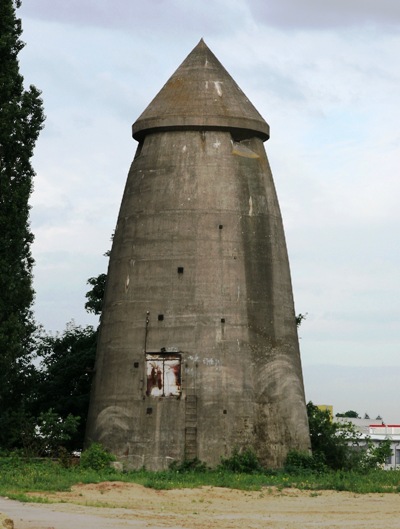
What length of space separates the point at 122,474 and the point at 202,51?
14.2 metres

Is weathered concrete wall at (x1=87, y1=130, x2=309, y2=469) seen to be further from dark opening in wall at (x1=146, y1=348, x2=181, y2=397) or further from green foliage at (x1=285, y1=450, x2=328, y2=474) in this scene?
green foliage at (x1=285, y1=450, x2=328, y2=474)

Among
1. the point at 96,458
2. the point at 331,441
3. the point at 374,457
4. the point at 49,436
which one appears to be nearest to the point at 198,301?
the point at 96,458

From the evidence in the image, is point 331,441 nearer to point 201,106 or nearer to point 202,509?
point 201,106

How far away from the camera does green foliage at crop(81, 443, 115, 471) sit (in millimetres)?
35656

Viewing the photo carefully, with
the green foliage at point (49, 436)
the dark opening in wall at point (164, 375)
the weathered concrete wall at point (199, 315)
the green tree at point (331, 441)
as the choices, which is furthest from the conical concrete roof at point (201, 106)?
the green tree at point (331, 441)

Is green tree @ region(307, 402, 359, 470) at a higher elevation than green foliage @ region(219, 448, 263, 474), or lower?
higher

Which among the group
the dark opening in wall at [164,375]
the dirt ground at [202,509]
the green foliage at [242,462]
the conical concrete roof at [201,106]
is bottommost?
the dirt ground at [202,509]

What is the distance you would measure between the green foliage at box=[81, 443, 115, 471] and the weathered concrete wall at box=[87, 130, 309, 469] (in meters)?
0.68

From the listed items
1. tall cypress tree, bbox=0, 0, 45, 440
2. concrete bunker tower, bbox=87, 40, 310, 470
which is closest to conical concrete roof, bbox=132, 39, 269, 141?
concrete bunker tower, bbox=87, 40, 310, 470

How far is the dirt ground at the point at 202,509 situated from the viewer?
2350 cm

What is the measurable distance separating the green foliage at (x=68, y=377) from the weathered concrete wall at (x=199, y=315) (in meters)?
5.75

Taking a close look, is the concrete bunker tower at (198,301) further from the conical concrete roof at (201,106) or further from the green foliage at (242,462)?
the green foliage at (242,462)

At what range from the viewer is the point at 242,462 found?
35500 millimetres

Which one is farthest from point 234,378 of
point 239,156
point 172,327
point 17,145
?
point 17,145
